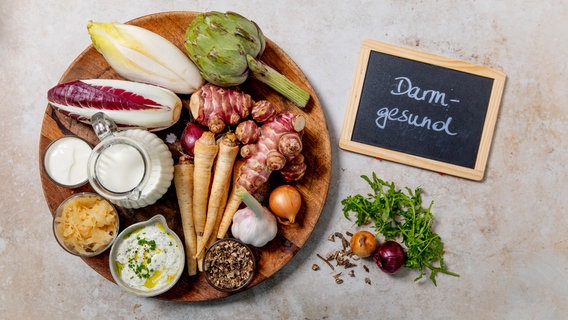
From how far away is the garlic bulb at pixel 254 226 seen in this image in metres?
1.45

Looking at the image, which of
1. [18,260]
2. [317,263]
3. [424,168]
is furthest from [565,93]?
[18,260]

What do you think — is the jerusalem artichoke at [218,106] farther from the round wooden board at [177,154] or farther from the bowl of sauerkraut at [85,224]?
the bowl of sauerkraut at [85,224]

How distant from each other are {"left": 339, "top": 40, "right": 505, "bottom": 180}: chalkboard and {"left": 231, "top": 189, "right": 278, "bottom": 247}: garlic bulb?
1.16 ft

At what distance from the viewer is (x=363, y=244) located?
1.58 m

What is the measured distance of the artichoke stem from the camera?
4.72 ft

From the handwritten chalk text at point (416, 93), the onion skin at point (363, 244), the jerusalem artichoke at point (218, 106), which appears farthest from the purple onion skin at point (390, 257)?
the jerusalem artichoke at point (218, 106)

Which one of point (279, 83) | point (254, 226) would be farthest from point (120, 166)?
point (279, 83)

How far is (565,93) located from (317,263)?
953 mm

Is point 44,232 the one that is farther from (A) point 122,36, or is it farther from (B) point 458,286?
(B) point 458,286

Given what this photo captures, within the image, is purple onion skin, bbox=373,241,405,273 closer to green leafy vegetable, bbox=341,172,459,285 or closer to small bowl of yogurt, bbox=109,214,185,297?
green leafy vegetable, bbox=341,172,459,285

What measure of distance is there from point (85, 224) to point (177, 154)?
32 cm

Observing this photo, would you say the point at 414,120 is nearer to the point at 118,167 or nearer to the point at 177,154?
the point at 177,154

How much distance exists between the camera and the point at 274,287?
1658 mm

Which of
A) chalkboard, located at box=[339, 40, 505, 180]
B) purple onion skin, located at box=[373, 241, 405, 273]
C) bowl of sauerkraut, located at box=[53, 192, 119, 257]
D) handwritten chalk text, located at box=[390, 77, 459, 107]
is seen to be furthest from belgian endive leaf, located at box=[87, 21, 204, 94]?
purple onion skin, located at box=[373, 241, 405, 273]
